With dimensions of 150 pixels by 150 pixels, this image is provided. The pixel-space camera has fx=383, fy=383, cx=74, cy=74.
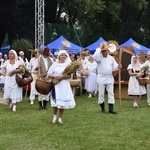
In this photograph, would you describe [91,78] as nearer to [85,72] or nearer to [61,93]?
[85,72]

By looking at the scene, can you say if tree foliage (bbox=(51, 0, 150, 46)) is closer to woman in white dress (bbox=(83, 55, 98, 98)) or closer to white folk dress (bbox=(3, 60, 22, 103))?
woman in white dress (bbox=(83, 55, 98, 98))

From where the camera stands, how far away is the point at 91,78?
15781 mm

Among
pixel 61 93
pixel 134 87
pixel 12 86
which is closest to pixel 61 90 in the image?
pixel 61 93

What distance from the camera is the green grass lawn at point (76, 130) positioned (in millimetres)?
6543

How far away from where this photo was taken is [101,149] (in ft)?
20.6

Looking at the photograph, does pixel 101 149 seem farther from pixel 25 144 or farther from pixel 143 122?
pixel 143 122

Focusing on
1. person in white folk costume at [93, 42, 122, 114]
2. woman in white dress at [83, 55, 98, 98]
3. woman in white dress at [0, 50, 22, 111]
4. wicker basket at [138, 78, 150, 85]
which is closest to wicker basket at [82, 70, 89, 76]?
woman in white dress at [83, 55, 98, 98]

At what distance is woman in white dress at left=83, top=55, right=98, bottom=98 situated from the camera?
15.6 m

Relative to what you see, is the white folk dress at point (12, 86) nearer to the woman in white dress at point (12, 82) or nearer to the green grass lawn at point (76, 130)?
the woman in white dress at point (12, 82)

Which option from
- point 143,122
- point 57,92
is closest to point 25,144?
point 57,92

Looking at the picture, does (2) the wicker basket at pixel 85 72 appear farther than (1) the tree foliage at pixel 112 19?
No

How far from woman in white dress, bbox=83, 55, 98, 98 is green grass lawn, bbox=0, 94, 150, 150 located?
15.4 feet

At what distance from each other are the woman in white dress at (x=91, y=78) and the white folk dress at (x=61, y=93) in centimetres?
698

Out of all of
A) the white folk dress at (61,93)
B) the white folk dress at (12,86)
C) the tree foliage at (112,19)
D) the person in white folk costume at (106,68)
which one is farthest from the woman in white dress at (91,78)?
the tree foliage at (112,19)
